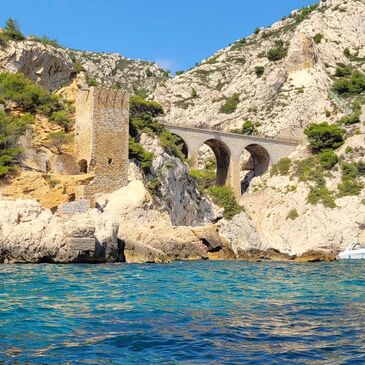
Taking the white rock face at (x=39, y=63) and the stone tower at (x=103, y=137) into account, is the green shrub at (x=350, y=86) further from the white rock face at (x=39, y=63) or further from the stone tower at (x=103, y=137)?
the stone tower at (x=103, y=137)

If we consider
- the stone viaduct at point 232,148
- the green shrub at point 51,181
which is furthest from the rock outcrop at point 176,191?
the stone viaduct at point 232,148

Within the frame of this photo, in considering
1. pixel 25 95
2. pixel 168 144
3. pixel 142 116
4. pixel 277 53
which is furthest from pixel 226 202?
pixel 277 53

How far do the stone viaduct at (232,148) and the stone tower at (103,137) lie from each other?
13.5 m

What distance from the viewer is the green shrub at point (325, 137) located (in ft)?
159

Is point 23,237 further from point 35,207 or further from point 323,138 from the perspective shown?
point 323,138

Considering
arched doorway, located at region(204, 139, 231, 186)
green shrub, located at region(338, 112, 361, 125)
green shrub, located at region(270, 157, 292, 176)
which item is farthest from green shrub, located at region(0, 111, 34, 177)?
green shrub, located at region(338, 112, 361, 125)

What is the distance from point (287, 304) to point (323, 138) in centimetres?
4020

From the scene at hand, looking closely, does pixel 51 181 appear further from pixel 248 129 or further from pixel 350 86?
pixel 350 86

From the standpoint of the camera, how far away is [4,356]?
19.6ft

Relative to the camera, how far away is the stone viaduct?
43188mm

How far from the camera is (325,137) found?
48.8 meters

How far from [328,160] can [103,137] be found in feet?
80.7

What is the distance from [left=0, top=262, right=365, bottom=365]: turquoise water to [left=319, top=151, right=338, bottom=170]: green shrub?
33.1m

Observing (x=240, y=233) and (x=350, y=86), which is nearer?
(x=240, y=233)
